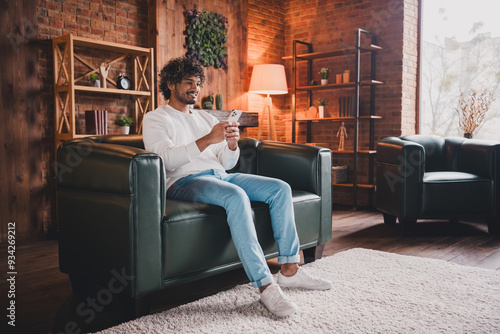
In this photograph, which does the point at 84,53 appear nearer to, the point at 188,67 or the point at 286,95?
the point at 188,67

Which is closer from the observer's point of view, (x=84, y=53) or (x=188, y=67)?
(x=188, y=67)

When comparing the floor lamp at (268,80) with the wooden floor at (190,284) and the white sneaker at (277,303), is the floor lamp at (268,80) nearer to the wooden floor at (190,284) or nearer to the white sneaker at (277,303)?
the wooden floor at (190,284)

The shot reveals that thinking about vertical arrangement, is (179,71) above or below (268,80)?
below

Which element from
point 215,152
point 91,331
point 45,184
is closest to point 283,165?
point 215,152

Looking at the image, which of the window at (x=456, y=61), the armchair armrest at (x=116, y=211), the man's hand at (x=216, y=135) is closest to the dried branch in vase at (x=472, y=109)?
the window at (x=456, y=61)

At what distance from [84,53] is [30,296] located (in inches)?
86.6

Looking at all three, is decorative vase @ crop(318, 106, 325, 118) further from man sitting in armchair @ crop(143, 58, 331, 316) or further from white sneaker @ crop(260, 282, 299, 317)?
white sneaker @ crop(260, 282, 299, 317)

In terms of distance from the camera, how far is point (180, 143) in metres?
2.28

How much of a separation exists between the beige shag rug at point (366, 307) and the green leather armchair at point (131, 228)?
16 centimetres

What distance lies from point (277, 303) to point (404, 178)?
2007 mm

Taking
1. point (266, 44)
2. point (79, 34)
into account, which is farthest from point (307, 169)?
point (266, 44)

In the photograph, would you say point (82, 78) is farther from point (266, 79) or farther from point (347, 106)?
point (347, 106)

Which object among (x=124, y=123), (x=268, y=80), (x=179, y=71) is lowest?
(x=124, y=123)

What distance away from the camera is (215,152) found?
2.49m
